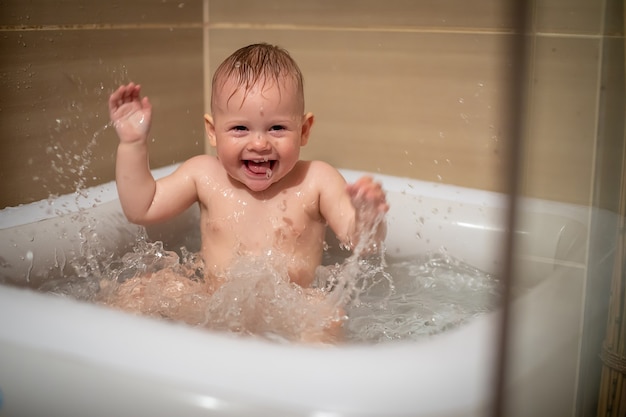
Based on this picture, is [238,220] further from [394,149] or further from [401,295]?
[394,149]

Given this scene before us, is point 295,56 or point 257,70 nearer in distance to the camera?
point 257,70

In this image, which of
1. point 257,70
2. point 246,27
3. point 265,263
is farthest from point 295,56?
point 265,263

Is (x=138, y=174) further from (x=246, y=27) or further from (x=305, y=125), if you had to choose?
(x=246, y=27)

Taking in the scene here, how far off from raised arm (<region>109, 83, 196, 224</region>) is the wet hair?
0.13 meters

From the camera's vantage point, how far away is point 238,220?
4.09 ft

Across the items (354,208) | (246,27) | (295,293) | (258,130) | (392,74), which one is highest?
(246,27)

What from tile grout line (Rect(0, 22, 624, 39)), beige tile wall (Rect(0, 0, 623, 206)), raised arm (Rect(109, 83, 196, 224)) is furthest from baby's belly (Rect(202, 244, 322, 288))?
tile grout line (Rect(0, 22, 624, 39))

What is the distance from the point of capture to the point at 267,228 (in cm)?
124

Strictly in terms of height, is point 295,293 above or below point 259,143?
below

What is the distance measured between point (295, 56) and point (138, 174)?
2.28 feet

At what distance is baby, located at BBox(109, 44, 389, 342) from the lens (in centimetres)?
118

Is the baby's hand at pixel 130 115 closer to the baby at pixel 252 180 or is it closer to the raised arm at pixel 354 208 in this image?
the baby at pixel 252 180

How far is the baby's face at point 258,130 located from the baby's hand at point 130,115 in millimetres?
114

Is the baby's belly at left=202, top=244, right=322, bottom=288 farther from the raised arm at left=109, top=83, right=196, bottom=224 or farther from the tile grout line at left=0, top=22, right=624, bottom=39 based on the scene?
the tile grout line at left=0, top=22, right=624, bottom=39
